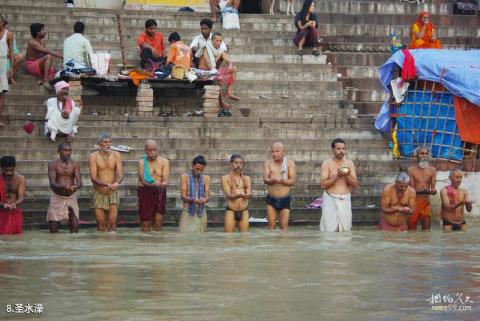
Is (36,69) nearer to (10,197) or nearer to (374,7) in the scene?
(10,197)

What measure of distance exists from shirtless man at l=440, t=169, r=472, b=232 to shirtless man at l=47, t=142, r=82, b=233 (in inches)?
172

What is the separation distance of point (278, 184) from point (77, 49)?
145 inches

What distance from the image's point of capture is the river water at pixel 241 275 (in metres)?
9.88

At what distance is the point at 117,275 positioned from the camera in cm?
1141

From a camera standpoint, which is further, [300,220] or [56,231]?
[300,220]

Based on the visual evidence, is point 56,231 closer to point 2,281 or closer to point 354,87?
point 2,281

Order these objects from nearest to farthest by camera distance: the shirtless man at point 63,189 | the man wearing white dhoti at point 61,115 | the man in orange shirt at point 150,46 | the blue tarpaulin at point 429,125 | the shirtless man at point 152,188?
the shirtless man at point 63,189 → the shirtless man at point 152,188 → the man wearing white dhoti at point 61,115 → the blue tarpaulin at point 429,125 → the man in orange shirt at point 150,46

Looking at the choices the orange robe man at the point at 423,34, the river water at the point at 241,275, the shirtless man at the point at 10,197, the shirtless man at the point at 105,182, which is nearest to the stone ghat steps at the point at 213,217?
the river water at the point at 241,275

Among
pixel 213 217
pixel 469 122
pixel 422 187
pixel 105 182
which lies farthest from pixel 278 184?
pixel 469 122

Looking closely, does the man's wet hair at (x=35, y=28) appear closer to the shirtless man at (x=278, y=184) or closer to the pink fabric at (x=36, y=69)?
the pink fabric at (x=36, y=69)

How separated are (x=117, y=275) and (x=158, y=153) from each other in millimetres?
4830

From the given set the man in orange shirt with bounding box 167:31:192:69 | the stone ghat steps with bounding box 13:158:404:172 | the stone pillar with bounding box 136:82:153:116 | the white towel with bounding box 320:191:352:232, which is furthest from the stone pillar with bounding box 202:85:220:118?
the white towel with bounding box 320:191:352:232

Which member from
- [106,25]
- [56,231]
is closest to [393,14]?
[106,25]

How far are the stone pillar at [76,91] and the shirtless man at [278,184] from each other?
112 inches
